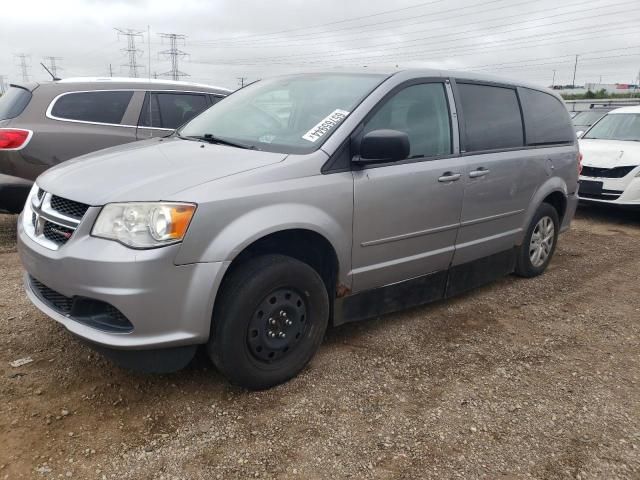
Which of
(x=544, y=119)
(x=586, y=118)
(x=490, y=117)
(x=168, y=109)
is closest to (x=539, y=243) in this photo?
(x=544, y=119)

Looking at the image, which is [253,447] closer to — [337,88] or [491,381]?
[491,381]

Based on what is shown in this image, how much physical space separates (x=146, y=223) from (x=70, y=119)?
3.74m

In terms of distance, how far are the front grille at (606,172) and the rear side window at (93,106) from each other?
640 centimetres

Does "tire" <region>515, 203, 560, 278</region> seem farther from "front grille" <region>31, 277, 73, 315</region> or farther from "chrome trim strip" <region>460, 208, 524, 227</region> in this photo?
"front grille" <region>31, 277, 73, 315</region>

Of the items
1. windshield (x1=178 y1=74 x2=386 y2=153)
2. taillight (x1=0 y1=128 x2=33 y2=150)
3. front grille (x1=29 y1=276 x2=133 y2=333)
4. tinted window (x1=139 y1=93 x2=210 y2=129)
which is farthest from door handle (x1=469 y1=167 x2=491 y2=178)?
taillight (x1=0 y1=128 x2=33 y2=150)

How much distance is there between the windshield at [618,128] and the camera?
8.41 meters

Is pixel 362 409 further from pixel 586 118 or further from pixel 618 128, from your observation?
pixel 586 118

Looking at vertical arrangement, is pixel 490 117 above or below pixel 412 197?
above

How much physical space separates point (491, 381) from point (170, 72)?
63.0m

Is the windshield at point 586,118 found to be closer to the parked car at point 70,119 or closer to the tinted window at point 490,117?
the tinted window at point 490,117

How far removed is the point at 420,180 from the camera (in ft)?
11.2

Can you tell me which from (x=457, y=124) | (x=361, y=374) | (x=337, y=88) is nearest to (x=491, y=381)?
(x=361, y=374)

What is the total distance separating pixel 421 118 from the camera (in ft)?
11.7

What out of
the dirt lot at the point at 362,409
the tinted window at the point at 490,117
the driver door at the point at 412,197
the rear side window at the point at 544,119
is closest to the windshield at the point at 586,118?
the rear side window at the point at 544,119
